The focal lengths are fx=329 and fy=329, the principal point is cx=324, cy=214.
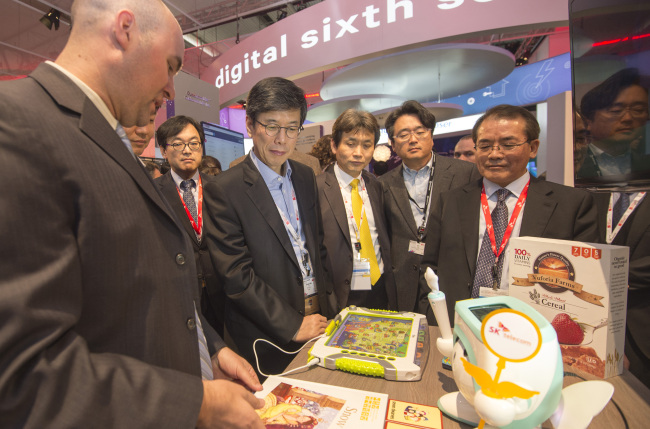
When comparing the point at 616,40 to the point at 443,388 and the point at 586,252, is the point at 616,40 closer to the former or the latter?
the point at 586,252

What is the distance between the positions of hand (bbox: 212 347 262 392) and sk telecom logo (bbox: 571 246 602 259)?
1.05m

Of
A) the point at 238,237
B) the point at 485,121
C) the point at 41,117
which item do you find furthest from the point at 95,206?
the point at 485,121

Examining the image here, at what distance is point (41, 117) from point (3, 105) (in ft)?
0.16

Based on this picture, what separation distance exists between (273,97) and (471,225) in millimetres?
1241

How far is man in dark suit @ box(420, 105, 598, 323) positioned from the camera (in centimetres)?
156

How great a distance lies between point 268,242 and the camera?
66.7 inches

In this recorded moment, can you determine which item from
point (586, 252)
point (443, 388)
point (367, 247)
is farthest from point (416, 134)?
point (443, 388)

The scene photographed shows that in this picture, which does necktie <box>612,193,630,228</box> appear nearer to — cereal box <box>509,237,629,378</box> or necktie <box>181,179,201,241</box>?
cereal box <box>509,237,629,378</box>

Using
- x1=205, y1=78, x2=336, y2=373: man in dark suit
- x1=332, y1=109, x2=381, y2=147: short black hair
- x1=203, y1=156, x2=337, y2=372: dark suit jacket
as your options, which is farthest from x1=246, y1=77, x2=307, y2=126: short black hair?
x1=332, y1=109, x2=381, y2=147: short black hair

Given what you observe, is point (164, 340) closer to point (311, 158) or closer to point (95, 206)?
point (95, 206)

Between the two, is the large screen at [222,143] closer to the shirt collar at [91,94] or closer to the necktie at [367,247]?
the necktie at [367,247]

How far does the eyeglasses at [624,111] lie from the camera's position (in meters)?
0.85

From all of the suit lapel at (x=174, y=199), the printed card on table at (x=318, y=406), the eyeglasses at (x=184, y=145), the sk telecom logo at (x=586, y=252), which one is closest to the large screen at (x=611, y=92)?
the sk telecom logo at (x=586, y=252)

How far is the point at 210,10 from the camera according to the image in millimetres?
8250
